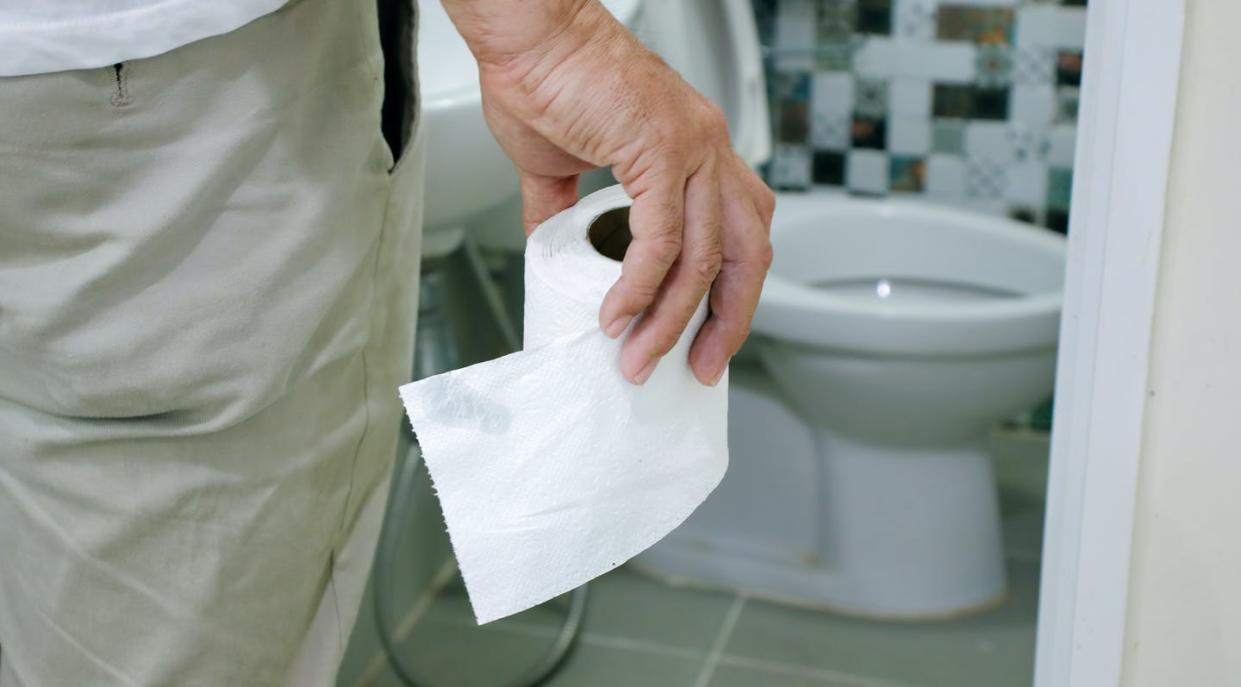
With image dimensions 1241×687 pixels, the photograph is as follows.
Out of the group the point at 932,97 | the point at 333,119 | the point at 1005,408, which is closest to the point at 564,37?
the point at 333,119

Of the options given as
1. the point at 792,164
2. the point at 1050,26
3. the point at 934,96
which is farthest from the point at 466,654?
the point at 1050,26

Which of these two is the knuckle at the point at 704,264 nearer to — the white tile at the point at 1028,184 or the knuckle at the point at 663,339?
the knuckle at the point at 663,339

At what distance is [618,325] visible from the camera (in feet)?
1.98

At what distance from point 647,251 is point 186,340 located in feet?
0.77

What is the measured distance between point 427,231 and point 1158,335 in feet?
2.09

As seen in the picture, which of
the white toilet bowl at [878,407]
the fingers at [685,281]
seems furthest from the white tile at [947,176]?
the fingers at [685,281]

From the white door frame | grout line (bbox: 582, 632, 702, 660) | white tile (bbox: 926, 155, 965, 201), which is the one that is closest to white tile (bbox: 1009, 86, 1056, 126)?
white tile (bbox: 926, 155, 965, 201)

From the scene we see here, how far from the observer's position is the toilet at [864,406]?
58.4 inches

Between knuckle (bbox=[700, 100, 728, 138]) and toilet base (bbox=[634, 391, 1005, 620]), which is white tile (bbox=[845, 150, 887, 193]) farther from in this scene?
knuckle (bbox=[700, 100, 728, 138])

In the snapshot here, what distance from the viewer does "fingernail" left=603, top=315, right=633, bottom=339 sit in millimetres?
604

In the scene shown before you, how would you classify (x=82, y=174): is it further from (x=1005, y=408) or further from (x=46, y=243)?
(x=1005, y=408)

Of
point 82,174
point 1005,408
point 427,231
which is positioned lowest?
point 1005,408

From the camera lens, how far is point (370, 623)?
1.54 metres

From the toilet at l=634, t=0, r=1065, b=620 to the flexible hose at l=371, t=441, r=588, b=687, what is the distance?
218 mm
